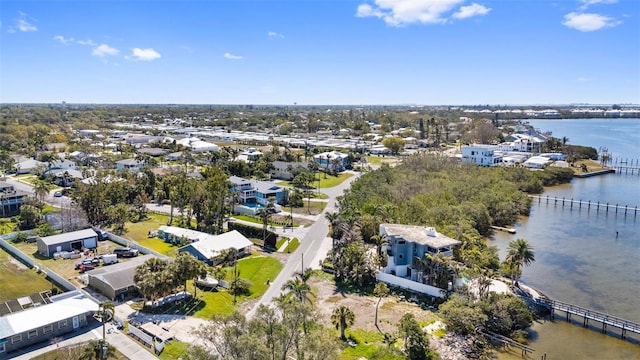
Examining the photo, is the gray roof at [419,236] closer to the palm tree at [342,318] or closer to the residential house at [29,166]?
the palm tree at [342,318]

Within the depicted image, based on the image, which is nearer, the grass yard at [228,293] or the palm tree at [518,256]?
the grass yard at [228,293]

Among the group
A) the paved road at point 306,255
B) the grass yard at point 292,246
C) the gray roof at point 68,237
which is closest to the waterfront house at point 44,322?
the paved road at point 306,255

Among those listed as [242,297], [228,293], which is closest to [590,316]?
[242,297]

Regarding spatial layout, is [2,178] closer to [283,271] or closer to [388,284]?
[283,271]

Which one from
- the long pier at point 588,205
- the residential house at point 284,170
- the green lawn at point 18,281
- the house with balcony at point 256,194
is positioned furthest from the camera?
the residential house at point 284,170

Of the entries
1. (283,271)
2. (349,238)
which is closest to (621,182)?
(349,238)
